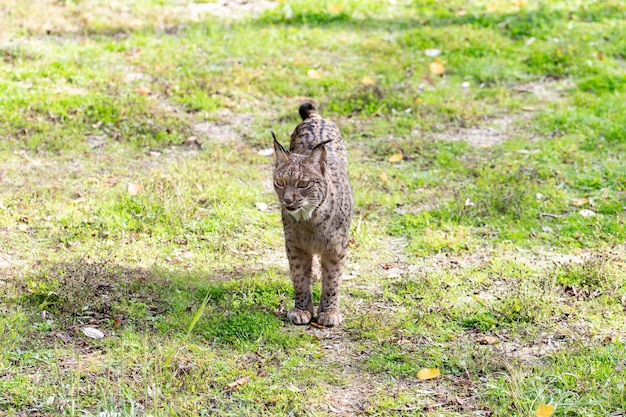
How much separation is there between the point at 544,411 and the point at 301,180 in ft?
6.84

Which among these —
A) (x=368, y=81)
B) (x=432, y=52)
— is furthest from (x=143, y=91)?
(x=432, y=52)

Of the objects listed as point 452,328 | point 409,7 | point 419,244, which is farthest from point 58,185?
point 409,7

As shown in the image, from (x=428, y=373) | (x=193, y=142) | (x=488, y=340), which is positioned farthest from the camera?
(x=193, y=142)

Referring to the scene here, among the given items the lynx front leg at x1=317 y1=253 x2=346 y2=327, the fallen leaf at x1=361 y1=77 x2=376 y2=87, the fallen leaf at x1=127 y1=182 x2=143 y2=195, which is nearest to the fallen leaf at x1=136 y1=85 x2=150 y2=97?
the fallen leaf at x1=127 y1=182 x2=143 y2=195

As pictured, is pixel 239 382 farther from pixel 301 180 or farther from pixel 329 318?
pixel 301 180

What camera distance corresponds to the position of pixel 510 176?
29.3 feet

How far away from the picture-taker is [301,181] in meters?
5.88

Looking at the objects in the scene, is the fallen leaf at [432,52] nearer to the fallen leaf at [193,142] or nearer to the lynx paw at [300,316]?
the fallen leaf at [193,142]

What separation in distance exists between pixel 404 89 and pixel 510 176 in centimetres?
254

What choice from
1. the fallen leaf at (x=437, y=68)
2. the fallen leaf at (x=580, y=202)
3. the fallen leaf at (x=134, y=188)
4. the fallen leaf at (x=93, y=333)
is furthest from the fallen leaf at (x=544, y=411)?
the fallen leaf at (x=437, y=68)

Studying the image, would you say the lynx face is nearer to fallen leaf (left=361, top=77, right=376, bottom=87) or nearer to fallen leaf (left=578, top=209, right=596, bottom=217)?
fallen leaf (left=578, top=209, right=596, bottom=217)

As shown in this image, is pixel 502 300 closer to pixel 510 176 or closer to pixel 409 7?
pixel 510 176

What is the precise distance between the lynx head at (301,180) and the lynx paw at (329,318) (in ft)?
2.54

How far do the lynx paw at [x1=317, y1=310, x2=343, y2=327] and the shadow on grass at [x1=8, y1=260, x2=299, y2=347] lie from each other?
0.92ft
